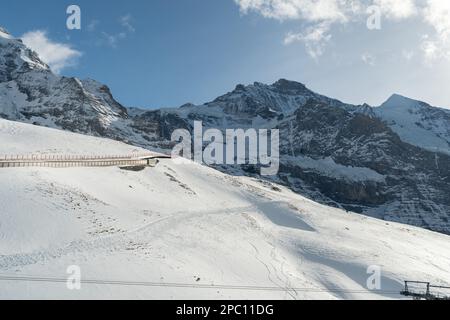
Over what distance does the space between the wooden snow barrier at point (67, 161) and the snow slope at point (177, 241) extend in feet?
8.67

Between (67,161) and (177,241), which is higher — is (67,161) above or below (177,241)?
above

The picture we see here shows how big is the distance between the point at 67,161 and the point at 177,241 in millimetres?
25363

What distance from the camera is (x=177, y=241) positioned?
36781mm

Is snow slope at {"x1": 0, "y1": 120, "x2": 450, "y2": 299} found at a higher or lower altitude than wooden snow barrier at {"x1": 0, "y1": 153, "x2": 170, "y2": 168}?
lower

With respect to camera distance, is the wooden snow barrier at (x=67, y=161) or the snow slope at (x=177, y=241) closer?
the snow slope at (x=177, y=241)

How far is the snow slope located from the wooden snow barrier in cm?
264

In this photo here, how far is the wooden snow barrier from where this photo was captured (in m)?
48.5

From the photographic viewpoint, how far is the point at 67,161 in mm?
56562

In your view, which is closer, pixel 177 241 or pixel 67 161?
pixel 177 241

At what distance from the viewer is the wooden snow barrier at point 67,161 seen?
48469mm
